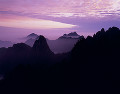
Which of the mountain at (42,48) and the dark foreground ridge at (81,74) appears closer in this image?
the dark foreground ridge at (81,74)

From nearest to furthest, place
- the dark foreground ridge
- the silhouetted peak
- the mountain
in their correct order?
the dark foreground ridge → the mountain → the silhouetted peak

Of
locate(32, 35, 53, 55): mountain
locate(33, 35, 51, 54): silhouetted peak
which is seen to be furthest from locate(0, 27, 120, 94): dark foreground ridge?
locate(33, 35, 51, 54): silhouetted peak

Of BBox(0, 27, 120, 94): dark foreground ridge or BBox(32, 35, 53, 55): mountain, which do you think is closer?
BBox(0, 27, 120, 94): dark foreground ridge

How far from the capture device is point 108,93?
59.4m

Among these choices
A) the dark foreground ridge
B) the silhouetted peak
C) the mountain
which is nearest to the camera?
the dark foreground ridge

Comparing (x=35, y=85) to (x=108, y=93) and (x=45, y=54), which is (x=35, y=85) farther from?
(x=45, y=54)

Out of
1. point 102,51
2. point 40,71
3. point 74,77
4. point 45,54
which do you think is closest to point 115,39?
point 102,51

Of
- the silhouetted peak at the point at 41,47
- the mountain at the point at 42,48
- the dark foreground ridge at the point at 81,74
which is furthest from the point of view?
the silhouetted peak at the point at 41,47

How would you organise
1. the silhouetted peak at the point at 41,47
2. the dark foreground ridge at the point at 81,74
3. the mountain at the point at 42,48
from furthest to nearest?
the silhouetted peak at the point at 41,47 < the mountain at the point at 42,48 < the dark foreground ridge at the point at 81,74

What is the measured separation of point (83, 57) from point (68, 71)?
10.6 metres

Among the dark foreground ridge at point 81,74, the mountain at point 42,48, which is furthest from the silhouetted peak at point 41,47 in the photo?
the dark foreground ridge at point 81,74

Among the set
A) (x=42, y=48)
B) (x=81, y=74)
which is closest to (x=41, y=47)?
(x=42, y=48)

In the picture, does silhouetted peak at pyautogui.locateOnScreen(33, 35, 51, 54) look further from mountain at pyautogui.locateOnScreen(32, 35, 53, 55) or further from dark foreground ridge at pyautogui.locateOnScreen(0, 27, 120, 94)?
dark foreground ridge at pyautogui.locateOnScreen(0, 27, 120, 94)

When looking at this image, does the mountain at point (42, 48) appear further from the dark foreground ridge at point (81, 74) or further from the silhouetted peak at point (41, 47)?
the dark foreground ridge at point (81, 74)
